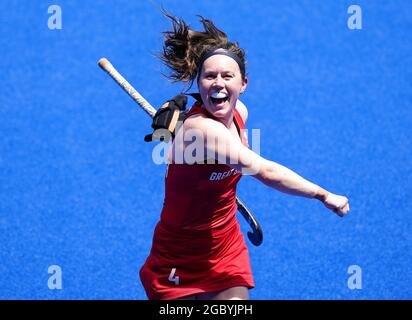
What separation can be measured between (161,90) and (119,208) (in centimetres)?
172

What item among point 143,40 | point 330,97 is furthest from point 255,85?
point 143,40

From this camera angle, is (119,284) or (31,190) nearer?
(119,284)

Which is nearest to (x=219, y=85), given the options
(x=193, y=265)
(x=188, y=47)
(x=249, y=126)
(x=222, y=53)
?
(x=222, y=53)

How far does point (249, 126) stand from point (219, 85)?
3.16m

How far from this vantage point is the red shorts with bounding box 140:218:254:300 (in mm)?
3354

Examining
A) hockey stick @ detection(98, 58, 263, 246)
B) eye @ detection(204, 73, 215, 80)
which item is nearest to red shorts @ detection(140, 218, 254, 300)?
hockey stick @ detection(98, 58, 263, 246)

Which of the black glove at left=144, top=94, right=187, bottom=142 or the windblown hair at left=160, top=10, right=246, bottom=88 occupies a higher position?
the windblown hair at left=160, top=10, right=246, bottom=88

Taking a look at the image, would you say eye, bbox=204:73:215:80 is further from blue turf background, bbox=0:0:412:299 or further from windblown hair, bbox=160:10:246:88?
blue turf background, bbox=0:0:412:299

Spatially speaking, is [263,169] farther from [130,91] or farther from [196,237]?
[130,91]

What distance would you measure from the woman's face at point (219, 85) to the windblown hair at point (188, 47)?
110 mm

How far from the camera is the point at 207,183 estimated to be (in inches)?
127

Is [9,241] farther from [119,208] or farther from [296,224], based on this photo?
[296,224]

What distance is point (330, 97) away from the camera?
22.0 feet

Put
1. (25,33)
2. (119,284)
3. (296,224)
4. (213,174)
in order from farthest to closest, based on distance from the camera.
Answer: (25,33)
(296,224)
(119,284)
(213,174)
